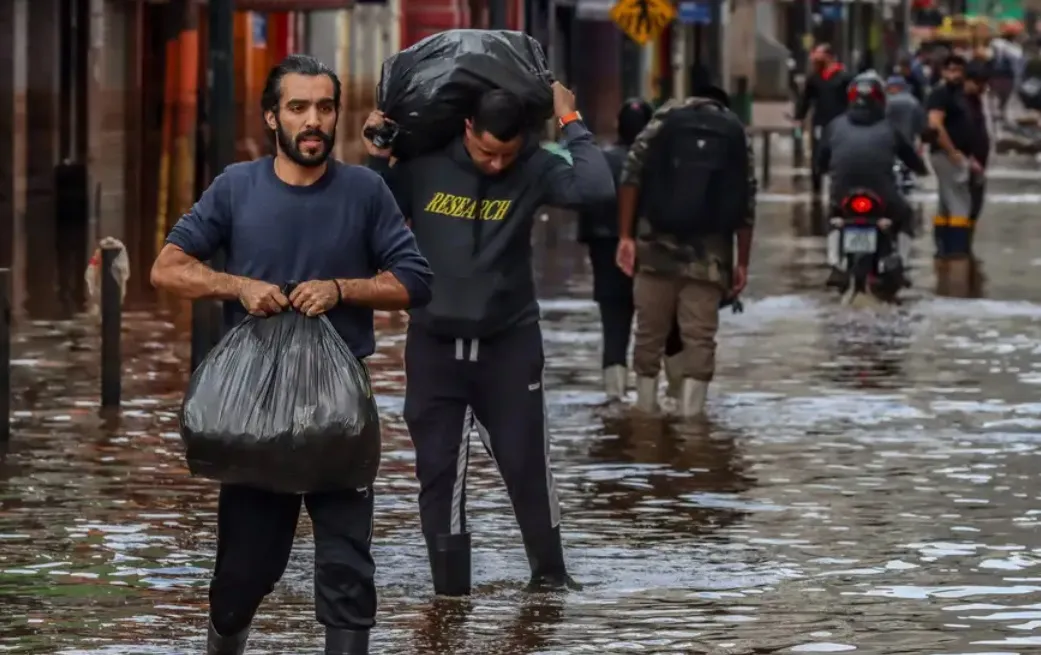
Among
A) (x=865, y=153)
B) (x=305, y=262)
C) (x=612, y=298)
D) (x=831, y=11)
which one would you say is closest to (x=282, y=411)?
(x=305, y=262)

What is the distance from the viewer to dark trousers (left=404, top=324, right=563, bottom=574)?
415 inches

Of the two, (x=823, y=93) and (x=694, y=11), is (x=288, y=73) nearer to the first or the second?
(x=823, y=93)

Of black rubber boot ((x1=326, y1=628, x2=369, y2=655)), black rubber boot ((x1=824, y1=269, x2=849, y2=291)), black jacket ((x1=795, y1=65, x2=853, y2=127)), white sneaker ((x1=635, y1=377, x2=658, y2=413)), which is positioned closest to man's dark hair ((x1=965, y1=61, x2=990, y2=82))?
black rubber boot ((x1=824, y1=269, x2=849, y2=291))

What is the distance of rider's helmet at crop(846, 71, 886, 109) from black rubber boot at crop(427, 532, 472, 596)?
13.4m

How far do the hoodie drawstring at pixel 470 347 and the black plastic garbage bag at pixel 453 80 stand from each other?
0.64 metres

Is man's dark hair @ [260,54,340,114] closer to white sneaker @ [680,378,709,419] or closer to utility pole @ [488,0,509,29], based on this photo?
white sneaker @ [680,378,709,419]

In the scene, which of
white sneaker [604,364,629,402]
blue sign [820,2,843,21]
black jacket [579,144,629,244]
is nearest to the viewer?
black jacket [579,144,629,244]

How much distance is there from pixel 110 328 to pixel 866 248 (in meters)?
9.26

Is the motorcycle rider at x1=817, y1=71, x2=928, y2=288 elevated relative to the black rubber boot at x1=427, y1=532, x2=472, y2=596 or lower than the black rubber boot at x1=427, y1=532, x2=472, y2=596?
elevated

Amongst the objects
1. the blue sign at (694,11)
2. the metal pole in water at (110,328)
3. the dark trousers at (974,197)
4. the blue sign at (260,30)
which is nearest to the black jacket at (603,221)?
the metal pole in water at (110,328)

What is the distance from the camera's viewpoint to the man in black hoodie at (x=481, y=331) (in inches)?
414

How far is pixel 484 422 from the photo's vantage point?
10.7m

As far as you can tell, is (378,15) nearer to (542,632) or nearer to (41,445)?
(41,445)

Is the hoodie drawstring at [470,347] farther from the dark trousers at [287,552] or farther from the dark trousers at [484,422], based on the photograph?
the dark trousers at [287,552]
